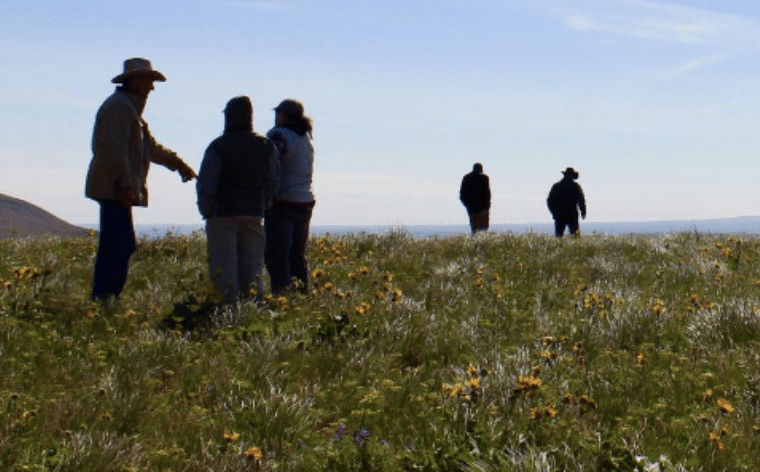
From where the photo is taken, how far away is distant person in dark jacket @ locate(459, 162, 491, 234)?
861 inches

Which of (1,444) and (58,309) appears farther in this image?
(58,309)

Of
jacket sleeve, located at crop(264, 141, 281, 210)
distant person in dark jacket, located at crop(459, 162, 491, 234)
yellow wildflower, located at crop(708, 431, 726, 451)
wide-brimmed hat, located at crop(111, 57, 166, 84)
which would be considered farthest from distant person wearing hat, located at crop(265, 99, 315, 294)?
distant person in dark jacket, located at crop(459, 162, 491, 234)

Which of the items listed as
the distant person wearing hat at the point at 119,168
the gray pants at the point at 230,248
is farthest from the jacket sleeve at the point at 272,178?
the distant person wearing hat at the point at 119,168

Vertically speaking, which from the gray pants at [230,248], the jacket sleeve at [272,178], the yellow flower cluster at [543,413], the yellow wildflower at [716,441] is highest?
the jacket sleeve at [272,178]

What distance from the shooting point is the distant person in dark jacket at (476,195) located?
21859mm

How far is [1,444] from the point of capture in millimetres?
4086

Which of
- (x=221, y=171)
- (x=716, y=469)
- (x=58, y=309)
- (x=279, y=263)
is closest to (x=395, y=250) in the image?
(x=279, y=263)

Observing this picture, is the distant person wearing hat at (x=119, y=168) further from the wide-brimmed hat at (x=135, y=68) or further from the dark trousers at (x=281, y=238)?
the dark trousers at (x=281, y=238)

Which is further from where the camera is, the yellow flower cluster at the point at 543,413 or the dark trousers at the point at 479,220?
the dark trousers at the point at 479,220

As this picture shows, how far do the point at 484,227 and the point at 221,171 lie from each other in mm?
14152

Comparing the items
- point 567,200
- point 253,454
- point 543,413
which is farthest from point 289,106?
point 567,200

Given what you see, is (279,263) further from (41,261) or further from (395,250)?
(395,250)

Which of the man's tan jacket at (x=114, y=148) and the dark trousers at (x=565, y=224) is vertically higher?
the man's tan jacket at (x=114, y=148)

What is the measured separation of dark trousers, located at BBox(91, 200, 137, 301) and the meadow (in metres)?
0.22
